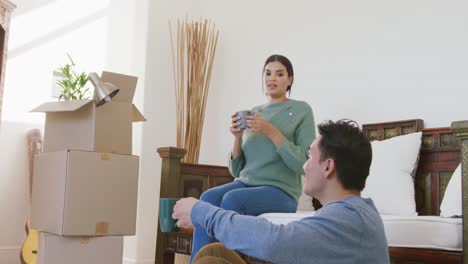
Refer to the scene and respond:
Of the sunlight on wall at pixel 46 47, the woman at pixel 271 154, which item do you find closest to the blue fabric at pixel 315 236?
the woman at pixel 271 154

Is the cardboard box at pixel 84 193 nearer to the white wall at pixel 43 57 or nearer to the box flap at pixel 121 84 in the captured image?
the box flap at pixel 121 84

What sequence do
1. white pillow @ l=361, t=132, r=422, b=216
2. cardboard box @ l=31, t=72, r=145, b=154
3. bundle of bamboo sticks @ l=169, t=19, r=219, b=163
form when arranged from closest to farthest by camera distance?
cardboard box @ l=31, t=72, r=145, b=154, white pillow @ l=361, t=132, r=422, b=216, bundle of bamboo sticks @ l=169, t=19, r=219, b=163

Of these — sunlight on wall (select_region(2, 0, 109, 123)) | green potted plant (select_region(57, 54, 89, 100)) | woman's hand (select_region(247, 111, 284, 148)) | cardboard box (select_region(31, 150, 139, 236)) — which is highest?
sunlight on wall (select_region(2, 0, 109, 123))

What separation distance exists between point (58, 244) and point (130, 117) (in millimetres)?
635

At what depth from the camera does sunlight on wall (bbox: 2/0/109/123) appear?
12.8 feet

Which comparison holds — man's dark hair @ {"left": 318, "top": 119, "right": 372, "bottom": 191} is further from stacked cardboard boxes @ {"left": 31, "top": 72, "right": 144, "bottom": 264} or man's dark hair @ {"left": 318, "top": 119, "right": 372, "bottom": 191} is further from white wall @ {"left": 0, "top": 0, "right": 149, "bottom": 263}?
white wall @ {"left": 0, "top": 0, "right": 149, "bottom": 263}

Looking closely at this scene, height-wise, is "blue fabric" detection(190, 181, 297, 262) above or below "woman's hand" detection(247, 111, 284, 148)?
below

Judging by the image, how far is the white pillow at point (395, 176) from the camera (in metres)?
2.33

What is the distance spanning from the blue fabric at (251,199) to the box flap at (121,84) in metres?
0.63

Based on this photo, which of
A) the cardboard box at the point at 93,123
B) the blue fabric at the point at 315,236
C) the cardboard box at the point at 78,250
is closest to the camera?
the blue fabric at the point at 315,236

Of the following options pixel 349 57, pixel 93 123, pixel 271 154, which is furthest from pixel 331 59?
pixel 93 123

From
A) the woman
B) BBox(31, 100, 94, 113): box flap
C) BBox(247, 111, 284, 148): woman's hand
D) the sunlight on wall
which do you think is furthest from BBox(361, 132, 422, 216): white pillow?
the sunlight on wall

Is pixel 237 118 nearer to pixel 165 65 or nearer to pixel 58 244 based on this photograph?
pixel 58 244

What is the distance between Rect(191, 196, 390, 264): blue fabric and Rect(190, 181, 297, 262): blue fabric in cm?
85
